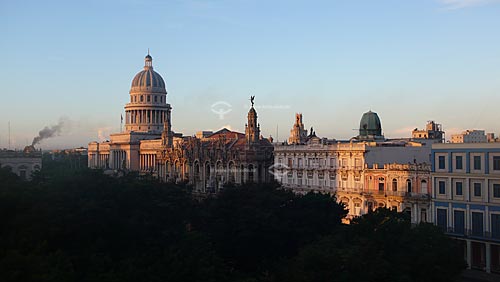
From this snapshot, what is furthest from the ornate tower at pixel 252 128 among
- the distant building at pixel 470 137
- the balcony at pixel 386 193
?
the distant building at pixel 470 137

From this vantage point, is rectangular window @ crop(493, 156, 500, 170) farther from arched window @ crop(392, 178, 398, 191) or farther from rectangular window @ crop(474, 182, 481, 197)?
arched window @ crop(392, 178, 398, 191)

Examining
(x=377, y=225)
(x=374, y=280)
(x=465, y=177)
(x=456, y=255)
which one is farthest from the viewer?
(x=465, y=177)

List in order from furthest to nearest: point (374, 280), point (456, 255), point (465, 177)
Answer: point (465, 177) → point (456, 255) → point (374, 280)

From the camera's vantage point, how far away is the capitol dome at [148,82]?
562 feet

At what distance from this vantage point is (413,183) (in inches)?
2657

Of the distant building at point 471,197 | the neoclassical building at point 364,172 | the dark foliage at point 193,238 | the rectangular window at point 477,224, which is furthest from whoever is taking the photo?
the neoclassical building at point 364,172

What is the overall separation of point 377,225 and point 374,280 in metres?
12.7

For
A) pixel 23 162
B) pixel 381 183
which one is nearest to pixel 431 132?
pixel 381 183

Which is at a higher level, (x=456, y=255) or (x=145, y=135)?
(x=145, y=135)

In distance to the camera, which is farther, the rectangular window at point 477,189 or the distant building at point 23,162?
the distant building at point 23,162

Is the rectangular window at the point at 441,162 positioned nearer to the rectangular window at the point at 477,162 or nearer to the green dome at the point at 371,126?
the rectangular window at the point at 477,162

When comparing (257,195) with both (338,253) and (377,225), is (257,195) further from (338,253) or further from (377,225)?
(338,253)

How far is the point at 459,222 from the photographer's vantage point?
60594mm

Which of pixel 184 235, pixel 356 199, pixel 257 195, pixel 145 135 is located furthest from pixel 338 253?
pixel 145 135
